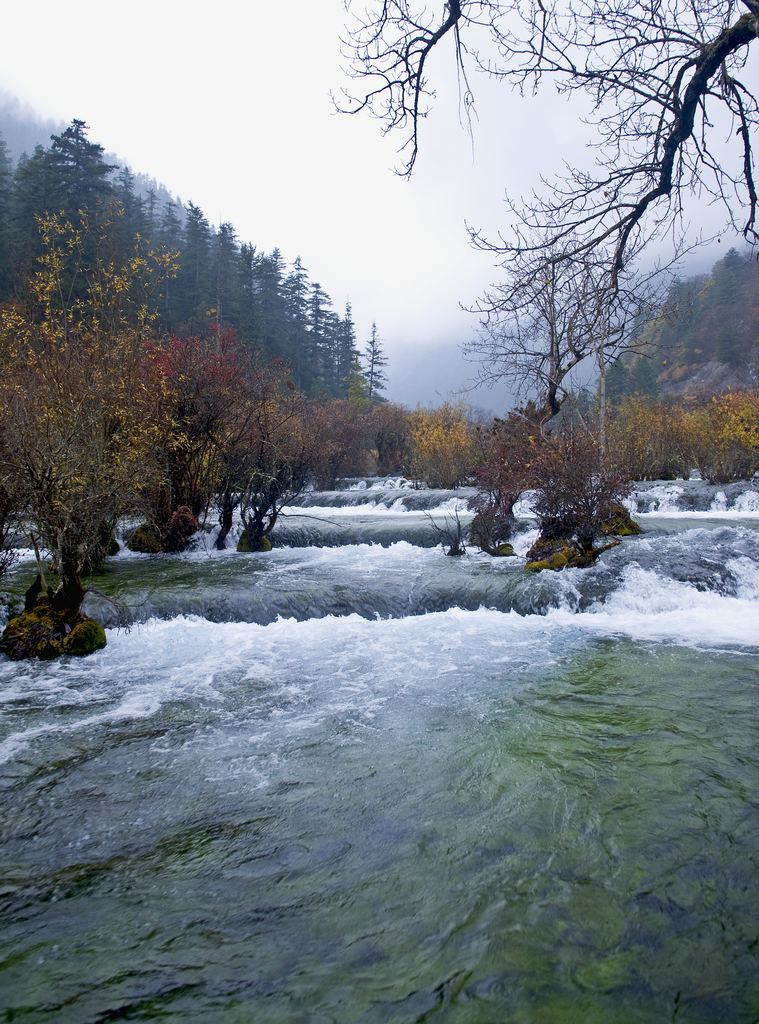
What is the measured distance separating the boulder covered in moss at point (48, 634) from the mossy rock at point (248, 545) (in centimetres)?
773

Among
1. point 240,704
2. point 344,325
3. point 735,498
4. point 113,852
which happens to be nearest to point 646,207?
point 113,852

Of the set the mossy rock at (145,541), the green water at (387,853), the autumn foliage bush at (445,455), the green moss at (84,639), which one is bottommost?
the green water at (387,853)

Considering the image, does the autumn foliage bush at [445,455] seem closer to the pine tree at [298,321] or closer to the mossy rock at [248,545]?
the mossy rock at [248,545]

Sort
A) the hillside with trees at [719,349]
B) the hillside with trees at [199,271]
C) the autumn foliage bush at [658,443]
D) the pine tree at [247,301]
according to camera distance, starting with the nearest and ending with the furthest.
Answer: the autumn foliage bush at [658,443]
the hillside with trees at [199,271]
the pine tree at [247,301]
the hillside with trees at [719,349]

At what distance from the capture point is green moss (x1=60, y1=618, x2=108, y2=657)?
7605mm

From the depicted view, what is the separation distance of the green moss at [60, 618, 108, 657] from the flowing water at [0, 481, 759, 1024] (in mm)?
264

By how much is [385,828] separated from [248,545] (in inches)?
Answer: 493

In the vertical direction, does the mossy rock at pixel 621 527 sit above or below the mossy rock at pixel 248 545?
above

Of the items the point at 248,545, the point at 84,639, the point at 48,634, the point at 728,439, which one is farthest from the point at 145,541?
the point at 728,439

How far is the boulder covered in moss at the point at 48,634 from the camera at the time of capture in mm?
7367

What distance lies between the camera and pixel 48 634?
7.52 metres

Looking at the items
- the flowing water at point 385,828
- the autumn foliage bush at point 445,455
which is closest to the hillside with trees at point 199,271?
the autumn foliage bush at point 445,455

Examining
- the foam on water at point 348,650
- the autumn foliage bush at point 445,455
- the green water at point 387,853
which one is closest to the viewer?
the green water at point 387,853

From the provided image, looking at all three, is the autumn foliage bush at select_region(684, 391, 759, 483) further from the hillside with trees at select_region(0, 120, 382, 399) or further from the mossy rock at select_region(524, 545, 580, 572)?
the hillside with trees at select_region(0, 120, 382, 399)
